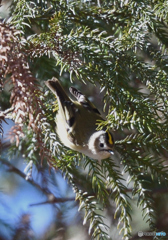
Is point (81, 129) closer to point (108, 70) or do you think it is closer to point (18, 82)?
point (108, 70)

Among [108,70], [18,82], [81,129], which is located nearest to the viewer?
[18,82]

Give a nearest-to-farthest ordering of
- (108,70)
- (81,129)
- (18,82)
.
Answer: (18,82), (108,70), (81,129)

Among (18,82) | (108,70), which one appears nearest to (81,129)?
(108,70)

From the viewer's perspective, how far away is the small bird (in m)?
0.69

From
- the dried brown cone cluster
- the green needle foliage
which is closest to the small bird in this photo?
the green needle foliage

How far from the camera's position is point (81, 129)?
0.79m

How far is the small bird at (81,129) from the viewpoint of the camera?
687 millimetres

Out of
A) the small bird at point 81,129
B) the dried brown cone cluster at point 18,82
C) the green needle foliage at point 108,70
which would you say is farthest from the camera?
the small bird at point 81,129

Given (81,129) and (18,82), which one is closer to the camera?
(18,82)

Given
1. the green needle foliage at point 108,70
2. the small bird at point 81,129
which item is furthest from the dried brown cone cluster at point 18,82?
the small bird at point 81,129

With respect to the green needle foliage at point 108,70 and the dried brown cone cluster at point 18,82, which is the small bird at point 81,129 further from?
the dried brown cone cluster at point 18,82

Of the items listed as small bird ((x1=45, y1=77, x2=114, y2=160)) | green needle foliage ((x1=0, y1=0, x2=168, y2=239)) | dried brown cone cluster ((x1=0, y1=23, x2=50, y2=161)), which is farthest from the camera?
small bird ((x1=45, y1=77, x2=114, y2=160))

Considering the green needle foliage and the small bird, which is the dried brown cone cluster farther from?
the small bird

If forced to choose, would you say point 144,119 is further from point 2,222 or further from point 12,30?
point 2,222
